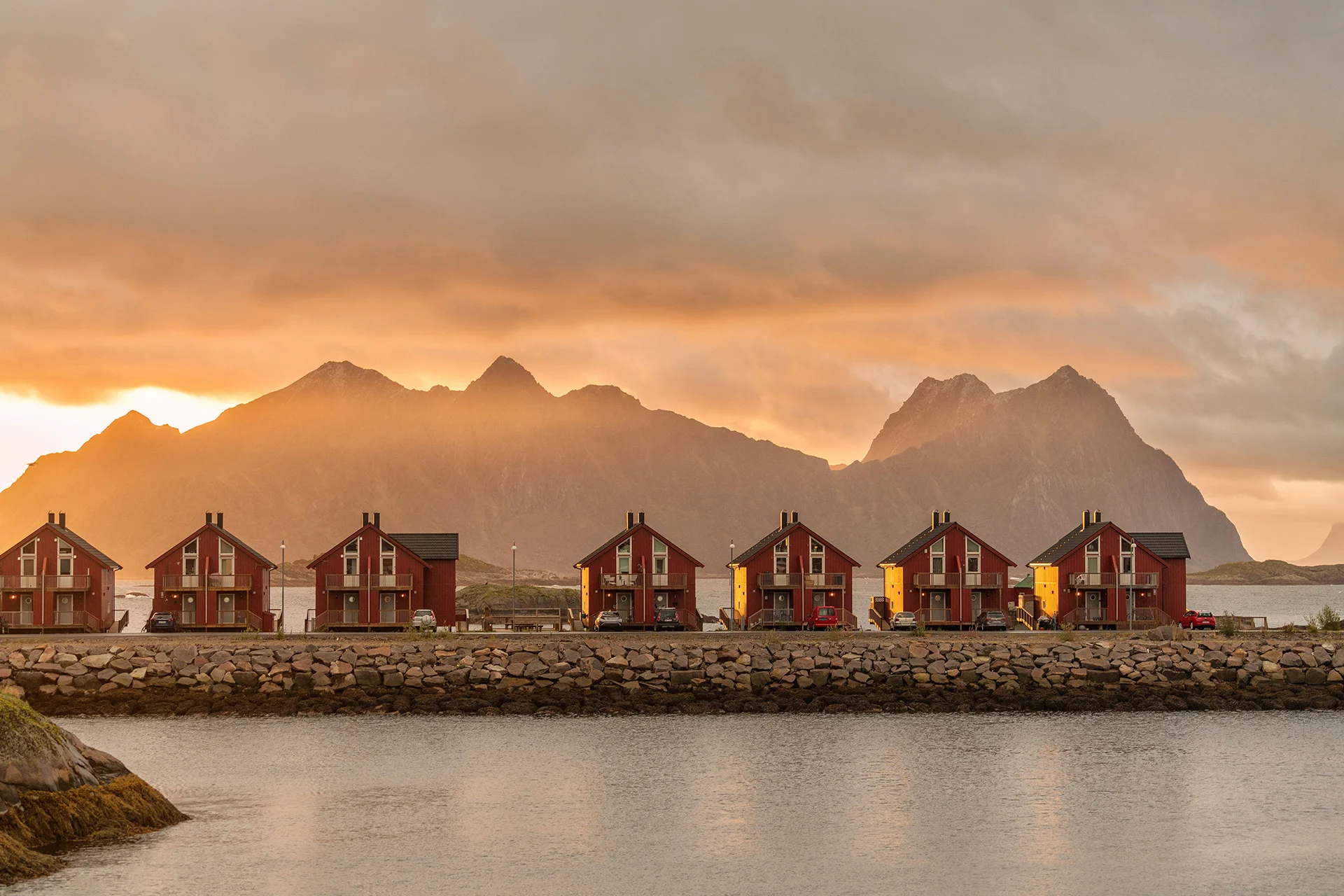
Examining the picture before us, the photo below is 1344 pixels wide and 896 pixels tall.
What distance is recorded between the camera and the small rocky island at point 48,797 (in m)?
A: 35.0

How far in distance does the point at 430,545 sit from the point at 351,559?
672cm

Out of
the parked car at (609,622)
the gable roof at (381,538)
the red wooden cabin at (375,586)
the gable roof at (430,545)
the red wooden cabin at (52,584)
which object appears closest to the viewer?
the parked car at (609,622)

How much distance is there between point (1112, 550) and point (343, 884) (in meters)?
81.9

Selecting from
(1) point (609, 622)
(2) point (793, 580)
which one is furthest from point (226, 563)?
(2) point (793, 580)

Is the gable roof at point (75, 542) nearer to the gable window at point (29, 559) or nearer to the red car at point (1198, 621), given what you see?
the gable window at point (29, 559)

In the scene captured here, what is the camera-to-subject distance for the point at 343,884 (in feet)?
122

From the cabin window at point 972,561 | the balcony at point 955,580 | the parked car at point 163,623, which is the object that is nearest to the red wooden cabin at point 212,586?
the parked car at point 163,623

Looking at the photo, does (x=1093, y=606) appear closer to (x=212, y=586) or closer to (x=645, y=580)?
(x=645, y=580)

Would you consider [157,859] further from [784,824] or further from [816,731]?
[816,731]

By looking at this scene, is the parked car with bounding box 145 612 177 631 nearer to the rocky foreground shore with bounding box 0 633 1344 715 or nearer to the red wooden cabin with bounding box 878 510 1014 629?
the rocky foreground shore with bounding box 0 633 1344 715

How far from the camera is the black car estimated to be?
9744 centimetres

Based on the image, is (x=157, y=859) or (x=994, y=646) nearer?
(x=157, y=859)

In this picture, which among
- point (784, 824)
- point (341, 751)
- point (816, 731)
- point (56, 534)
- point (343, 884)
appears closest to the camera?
point (343, 884)

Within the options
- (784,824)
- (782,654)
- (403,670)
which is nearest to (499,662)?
(403,670)
